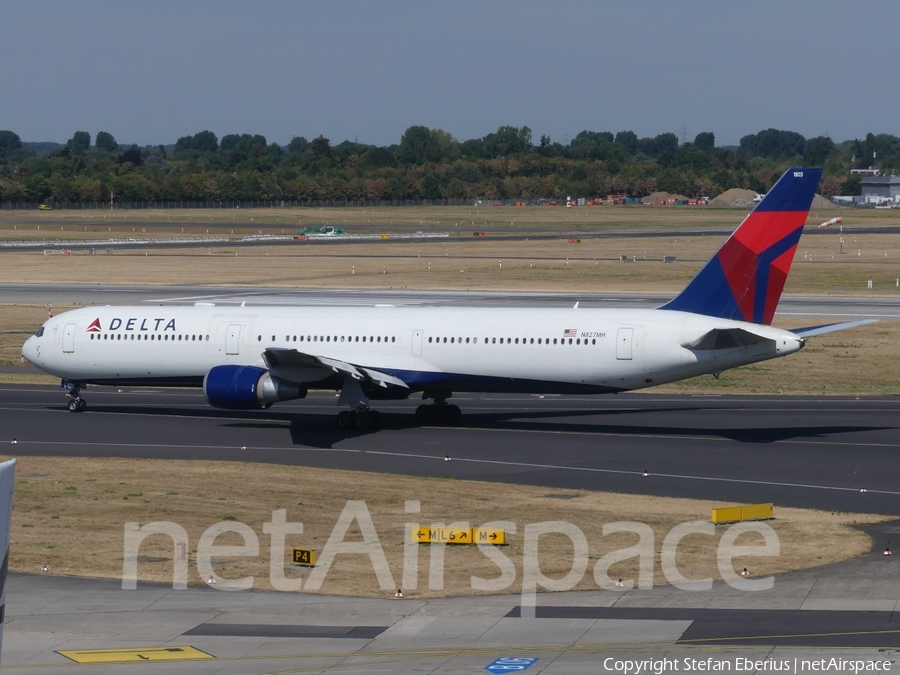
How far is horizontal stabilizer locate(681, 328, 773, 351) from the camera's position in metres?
37.0

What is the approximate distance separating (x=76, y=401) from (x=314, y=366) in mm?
10554

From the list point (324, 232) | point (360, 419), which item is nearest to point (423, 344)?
point (360, 419)

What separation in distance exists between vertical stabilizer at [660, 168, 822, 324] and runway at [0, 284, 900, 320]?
110 feet

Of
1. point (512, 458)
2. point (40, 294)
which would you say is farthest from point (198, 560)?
point (40, 294)

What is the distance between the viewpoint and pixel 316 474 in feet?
112

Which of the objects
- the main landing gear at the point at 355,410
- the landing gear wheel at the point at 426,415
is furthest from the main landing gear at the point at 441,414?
the main landing gear at the point at 355,410

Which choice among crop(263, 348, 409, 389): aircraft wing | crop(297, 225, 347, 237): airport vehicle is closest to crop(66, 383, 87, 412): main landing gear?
crop(263, 348, 409, 389): aircraft wing

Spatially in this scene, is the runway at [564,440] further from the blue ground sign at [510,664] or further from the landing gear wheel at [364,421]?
the blue ground sign at [510,664]

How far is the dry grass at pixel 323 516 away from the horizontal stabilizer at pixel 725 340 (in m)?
8.12

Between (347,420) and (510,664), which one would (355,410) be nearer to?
(347,420)

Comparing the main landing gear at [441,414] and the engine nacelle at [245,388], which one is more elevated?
the engine nacelle at [245,388]

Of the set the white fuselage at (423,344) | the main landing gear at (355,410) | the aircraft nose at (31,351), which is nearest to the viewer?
the white fuselage at (423,344)

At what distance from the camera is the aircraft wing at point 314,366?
39219 millimetres

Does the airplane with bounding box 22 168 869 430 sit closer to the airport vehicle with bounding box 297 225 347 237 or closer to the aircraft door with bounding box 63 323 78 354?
the aircraft door with bounding box 63 323 78 354
